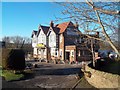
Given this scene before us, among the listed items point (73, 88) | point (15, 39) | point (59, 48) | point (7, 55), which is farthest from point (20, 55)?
point (15, 39)

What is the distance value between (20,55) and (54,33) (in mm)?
21863

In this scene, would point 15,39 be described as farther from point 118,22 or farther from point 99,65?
point 118,22

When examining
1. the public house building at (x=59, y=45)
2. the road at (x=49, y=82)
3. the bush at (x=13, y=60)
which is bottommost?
the road at (x=49, y=82)

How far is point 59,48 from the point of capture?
44.2 m

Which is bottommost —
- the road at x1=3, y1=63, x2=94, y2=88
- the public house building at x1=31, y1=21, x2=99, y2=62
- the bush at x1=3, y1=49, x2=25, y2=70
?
the road at x1=3, y1=63, x2=94, y2=88

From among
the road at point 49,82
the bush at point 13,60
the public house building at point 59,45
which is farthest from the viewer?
the public house building at point 59,45

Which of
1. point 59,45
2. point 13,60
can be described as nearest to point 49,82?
point 13,60

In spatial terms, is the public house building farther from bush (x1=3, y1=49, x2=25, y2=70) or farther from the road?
the road

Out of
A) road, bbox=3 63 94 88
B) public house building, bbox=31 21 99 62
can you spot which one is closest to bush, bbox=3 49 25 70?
road, bbox=3 63 94 88

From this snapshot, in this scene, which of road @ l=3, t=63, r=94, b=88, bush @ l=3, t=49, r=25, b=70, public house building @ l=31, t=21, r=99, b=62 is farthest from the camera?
public house building @ l=31, t=21, r=99, b=62

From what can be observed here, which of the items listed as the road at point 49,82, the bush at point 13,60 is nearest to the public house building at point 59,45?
the bush at point 13,60

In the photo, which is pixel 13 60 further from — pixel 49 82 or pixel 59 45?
pixel 59 45

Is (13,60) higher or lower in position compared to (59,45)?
lower

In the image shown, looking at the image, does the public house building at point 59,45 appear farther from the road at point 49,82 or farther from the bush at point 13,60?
the road at point 49,82
